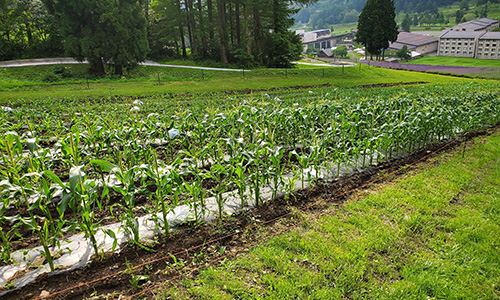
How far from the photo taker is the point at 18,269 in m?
2.99

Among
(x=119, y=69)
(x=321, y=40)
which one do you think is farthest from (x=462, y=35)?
(x=119, y=69)

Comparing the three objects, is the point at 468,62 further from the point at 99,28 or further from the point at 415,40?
the point at 99,28

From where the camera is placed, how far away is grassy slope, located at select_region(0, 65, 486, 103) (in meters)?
17.0

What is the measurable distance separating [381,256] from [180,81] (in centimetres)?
2120

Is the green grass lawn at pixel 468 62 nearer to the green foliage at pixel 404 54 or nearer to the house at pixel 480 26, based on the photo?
the green foliage at pixel 404 54

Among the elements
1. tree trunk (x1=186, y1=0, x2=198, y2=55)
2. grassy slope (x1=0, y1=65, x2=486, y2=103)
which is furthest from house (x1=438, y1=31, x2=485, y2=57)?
tree trunk (x1=186, y1=0, x2=198, y2=55)

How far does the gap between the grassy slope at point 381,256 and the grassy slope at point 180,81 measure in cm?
1451

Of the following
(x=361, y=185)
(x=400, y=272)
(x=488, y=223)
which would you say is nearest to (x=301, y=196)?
(x=361, y=185)

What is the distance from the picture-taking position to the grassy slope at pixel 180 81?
1705 cm

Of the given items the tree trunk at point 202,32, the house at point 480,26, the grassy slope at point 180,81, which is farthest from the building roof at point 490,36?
the tree trunk at point 202,32

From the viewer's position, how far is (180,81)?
22.0m

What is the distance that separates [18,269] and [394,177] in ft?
19.1

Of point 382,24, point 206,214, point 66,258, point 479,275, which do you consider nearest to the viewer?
point 479,275

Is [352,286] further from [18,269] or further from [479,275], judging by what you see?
[18,269]
